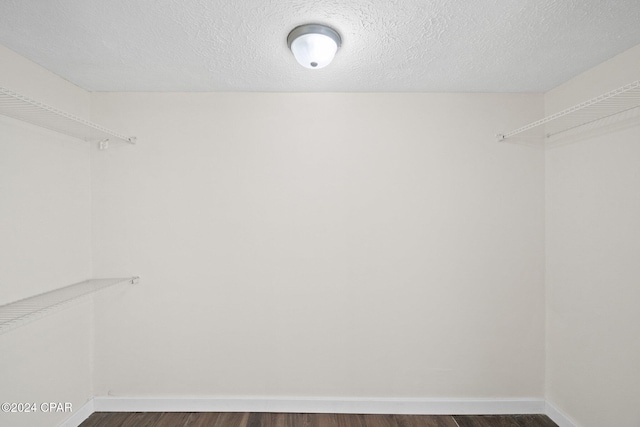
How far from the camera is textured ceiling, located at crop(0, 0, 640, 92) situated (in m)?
1.25

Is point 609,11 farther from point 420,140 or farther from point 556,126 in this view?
point 420,140

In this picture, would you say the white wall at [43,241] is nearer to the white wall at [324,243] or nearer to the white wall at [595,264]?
the white wall at [324,243]

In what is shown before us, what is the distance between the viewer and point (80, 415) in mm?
1977

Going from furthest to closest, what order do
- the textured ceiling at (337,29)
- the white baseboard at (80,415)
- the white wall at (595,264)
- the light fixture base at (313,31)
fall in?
the white baseboard at (80,415)
the white wall at (595,264)
the light fixture base at (313,31)
the textured ceiling at (337,29)

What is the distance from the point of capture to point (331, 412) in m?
2.10

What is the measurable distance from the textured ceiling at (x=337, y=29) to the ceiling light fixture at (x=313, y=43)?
4 centimetres

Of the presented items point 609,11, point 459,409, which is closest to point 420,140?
point 609,11

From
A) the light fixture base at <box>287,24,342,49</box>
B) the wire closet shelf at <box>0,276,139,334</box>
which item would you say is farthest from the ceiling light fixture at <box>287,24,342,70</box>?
the wire closet shelf at <box>0,276,139,334</box>

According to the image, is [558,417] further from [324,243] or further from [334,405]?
[324,243]

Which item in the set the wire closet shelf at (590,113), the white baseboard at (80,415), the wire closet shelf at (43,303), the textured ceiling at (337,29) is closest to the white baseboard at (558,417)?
the wire closet shelf at (590,113)

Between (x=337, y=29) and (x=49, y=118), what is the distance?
1.72 m

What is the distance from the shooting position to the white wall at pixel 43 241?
1553mm

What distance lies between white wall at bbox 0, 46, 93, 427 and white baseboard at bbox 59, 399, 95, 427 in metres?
0.04

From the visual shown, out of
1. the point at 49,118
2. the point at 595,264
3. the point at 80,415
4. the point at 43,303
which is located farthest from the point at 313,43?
the point at 80,415
